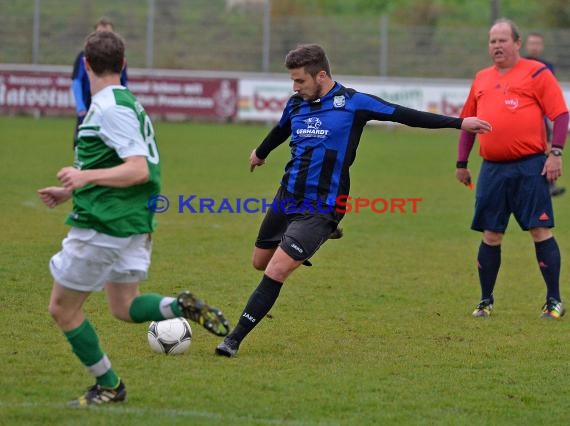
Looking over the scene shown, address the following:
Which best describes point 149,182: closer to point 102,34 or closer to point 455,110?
point 102,34

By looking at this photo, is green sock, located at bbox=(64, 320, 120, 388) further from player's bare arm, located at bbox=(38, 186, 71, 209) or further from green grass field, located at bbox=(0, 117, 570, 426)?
player's bare arm, located at bbox=(38, 186, 71, 209)

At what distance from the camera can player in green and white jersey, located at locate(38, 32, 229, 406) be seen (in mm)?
4742

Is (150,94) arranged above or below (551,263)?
below

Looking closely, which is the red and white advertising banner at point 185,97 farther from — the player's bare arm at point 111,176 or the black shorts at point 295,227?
the player's bare arm at point 111,176

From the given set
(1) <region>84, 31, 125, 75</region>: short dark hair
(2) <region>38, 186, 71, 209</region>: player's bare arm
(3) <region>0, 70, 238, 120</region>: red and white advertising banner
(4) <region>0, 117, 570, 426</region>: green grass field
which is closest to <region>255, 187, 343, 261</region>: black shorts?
(4) <region>0, 117, 570, 426</region>: green grass field

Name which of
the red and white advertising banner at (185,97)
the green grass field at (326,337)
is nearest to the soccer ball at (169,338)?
the green grass field at (326,337)

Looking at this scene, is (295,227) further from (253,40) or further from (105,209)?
(253,40)

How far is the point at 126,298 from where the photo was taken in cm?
509

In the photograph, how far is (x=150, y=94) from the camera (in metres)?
26.4

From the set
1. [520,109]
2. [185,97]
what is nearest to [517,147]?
[520,109]

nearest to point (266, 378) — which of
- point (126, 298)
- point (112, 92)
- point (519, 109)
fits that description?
point (126, 298)

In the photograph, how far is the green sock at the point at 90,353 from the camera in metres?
4.86

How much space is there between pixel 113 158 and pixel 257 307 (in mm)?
1660

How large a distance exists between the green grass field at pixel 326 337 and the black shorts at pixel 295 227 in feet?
2.08
